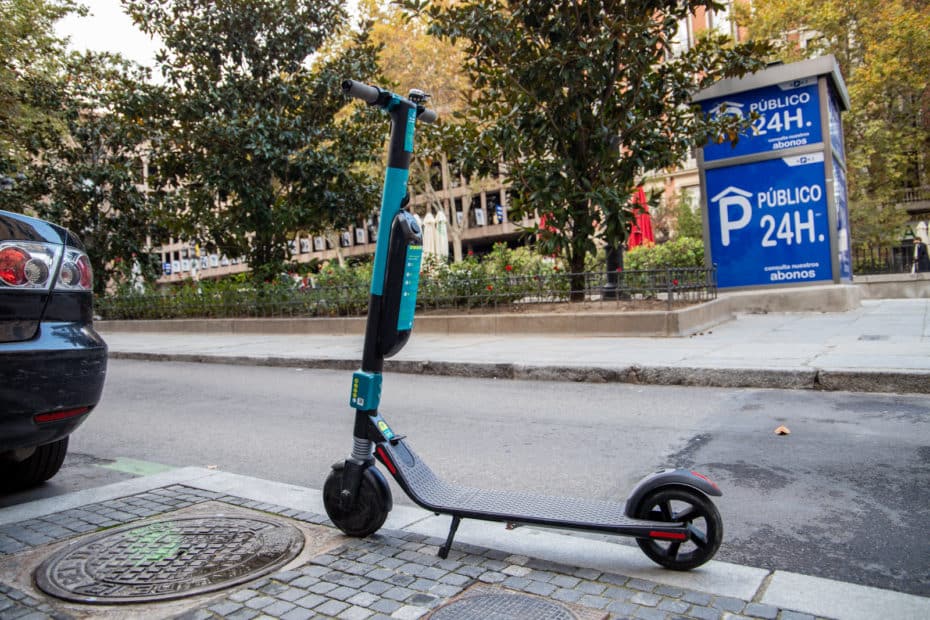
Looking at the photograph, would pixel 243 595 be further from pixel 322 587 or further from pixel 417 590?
pixel 417 590

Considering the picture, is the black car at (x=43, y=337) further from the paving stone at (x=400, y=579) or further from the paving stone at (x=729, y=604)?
the paving stone at (x=729, y=604)

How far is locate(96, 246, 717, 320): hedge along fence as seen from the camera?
1150cm

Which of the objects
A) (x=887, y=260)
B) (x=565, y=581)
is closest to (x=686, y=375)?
(x=565, y=581)

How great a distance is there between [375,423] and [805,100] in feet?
44.2

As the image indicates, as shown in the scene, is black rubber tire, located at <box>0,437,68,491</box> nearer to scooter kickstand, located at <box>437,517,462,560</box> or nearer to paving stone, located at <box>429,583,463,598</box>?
scooter kickstand, located at <box>437,517,462,560</box>

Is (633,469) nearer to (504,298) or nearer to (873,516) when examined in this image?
A: (873,516)

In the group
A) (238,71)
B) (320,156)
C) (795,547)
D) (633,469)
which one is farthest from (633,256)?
(795,547)

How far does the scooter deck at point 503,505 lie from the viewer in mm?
2633

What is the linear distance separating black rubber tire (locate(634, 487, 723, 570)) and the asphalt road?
34cm

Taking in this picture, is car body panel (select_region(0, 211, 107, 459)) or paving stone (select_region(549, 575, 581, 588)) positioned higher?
car body panel (select_region(0, 211, 107, 459))

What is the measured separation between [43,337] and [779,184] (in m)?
13.5

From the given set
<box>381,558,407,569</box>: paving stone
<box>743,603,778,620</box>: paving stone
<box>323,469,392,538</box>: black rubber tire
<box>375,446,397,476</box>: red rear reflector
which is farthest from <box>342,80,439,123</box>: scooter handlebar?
<box>743,603,778,620</box>: paving stone

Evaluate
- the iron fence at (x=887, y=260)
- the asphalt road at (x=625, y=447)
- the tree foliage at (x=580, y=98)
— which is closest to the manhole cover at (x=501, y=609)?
the asphalt road at (x=625, y=447)

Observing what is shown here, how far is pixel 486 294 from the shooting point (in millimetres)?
12758
